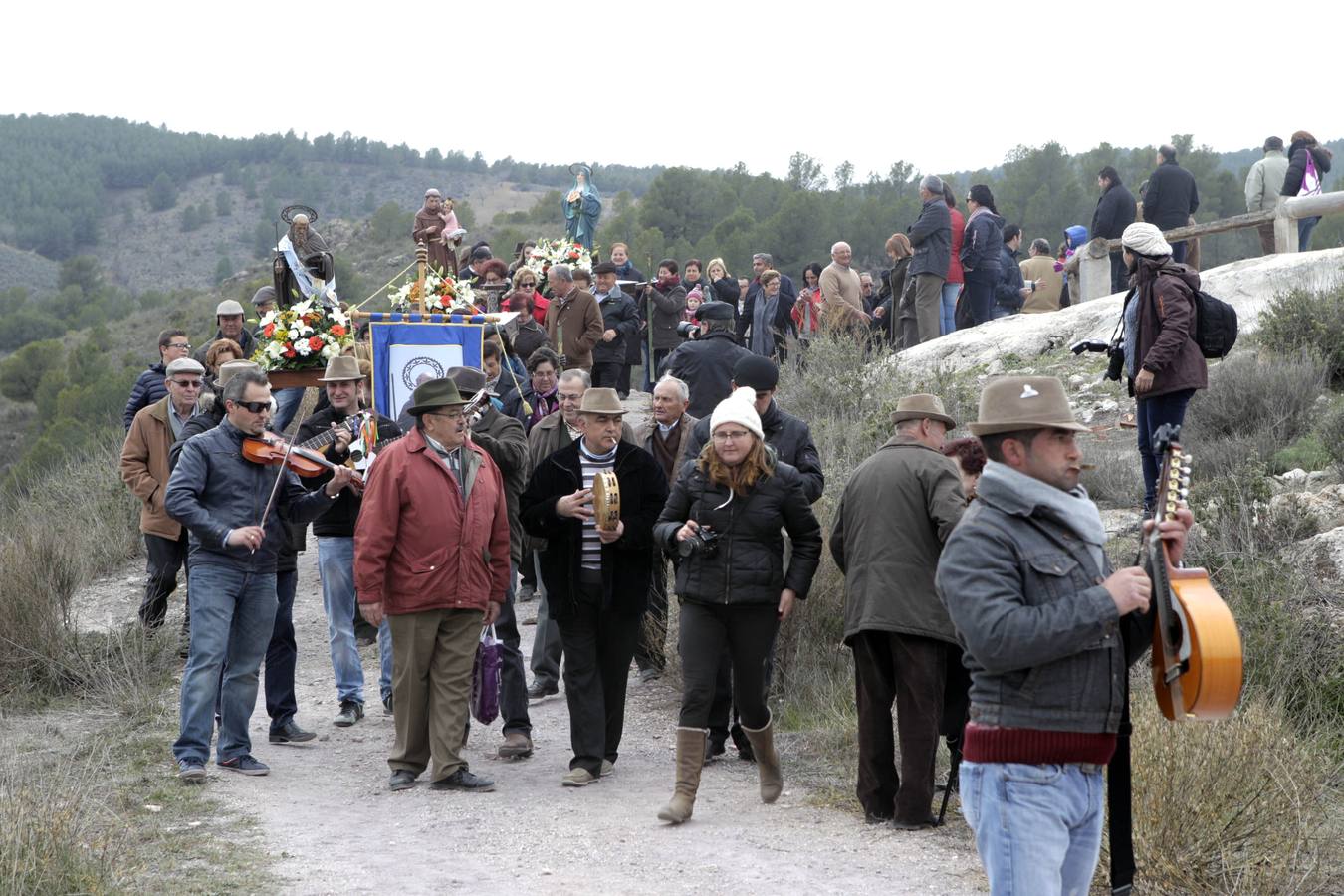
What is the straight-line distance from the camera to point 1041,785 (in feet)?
13.2

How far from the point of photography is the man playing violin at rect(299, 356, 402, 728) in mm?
9430

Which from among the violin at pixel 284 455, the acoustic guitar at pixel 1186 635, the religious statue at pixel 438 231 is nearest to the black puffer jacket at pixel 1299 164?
the religious statue at pixel 438 231

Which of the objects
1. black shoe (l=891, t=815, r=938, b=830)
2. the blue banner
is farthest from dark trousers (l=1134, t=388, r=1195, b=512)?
the blue banner

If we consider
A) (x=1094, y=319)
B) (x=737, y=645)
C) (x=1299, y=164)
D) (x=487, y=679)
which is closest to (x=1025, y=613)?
(x=737, y=645)

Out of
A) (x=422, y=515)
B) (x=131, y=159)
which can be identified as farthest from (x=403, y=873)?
(x=131, y=159)

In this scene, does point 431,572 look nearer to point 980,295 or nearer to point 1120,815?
point 1120,815

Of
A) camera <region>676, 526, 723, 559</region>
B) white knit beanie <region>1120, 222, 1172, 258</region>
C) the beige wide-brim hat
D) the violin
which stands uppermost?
white knit beanie <region>1120, 222, 1172, 258</region>

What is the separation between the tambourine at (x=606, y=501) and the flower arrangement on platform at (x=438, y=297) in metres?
5.37

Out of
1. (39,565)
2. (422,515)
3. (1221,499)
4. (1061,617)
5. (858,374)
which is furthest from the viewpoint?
(858,374)

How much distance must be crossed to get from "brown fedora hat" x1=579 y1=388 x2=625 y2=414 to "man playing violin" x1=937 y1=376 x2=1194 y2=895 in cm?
406

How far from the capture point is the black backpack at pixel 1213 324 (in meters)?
9.92

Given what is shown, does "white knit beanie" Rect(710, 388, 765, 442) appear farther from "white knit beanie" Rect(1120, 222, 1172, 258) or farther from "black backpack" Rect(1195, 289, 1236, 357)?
"black backpack" Rect(1195, 289, 1236, 357)

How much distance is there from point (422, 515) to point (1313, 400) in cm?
875

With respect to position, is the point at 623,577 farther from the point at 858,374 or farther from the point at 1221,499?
the point at 858,374
